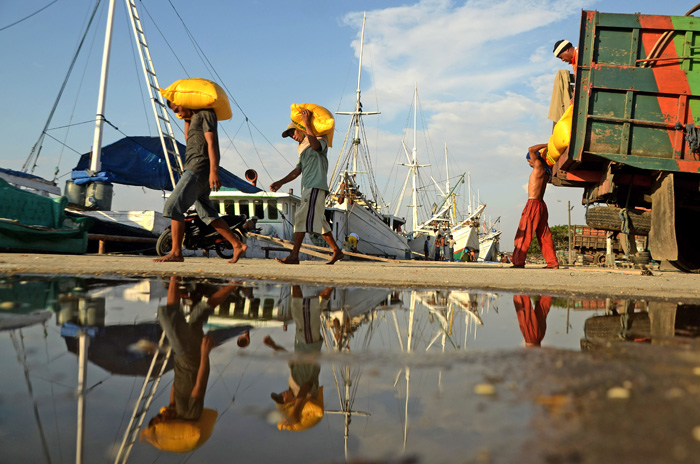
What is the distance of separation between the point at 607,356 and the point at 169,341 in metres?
1.60

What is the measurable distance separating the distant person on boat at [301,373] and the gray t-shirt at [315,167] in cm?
432

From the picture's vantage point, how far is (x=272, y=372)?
152 cm

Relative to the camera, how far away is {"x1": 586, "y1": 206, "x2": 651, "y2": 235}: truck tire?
24.4 ft

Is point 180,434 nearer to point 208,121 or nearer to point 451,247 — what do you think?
point 208,121

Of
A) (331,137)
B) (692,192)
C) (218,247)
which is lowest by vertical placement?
(218,247)

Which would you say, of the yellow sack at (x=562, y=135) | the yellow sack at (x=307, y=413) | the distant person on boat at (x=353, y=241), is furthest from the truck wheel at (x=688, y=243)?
the distant person on boat at (x=353, y=241)

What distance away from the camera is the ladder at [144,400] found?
102cm

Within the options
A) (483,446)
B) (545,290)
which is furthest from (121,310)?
(545,290)

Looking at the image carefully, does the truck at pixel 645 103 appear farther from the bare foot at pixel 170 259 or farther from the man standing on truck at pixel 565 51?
the bare foot at pixel 170 259

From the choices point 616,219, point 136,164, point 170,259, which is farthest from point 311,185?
point 136,164

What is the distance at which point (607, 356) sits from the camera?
1725 mm

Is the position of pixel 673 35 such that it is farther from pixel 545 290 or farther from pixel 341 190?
pixel 341 190

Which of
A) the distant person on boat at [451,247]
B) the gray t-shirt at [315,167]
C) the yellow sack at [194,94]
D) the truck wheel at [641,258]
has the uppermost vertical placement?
the yellow sack at [194,94]

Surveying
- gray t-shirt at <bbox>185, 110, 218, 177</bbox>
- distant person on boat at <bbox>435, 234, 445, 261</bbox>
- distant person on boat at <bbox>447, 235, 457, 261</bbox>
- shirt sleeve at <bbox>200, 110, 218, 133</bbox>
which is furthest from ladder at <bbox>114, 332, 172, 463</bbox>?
distant person on boat at <bbox>447, 235, 457, 261</bbox>
